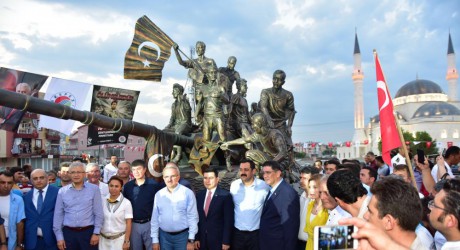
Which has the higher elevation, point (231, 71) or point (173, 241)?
point (231, 71)

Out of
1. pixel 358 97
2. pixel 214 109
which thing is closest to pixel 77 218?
pixel 214 109

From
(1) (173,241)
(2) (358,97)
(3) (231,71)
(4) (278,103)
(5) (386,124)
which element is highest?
(2) (358,97)

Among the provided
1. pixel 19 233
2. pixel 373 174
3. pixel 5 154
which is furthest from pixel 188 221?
pixel 5 154

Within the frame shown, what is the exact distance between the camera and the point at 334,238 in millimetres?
1726

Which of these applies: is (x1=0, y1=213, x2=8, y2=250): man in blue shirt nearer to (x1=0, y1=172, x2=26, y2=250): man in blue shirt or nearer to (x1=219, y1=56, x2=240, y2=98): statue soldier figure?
(x1=0, y1=172, x2=26, y2=250): man in blue shirt

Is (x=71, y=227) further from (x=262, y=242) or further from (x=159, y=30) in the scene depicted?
(x=159, y=30)

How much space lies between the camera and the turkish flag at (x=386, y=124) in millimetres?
5688

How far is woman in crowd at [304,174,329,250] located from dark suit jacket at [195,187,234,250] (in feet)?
3.99

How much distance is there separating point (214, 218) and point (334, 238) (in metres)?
3.56

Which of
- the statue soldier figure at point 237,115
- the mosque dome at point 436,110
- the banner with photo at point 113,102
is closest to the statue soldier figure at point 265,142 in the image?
the statue soldier figure at point 237,115

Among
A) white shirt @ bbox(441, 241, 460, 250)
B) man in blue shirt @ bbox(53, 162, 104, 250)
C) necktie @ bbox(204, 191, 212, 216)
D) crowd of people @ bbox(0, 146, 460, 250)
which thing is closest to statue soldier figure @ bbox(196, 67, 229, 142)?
crowd of people @ bbox(0, 146, 460, 250)

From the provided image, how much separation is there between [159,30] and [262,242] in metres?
6.31

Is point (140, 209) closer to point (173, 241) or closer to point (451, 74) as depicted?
point (173, 241)

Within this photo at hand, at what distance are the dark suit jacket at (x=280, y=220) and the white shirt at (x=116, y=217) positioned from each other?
174 cm
